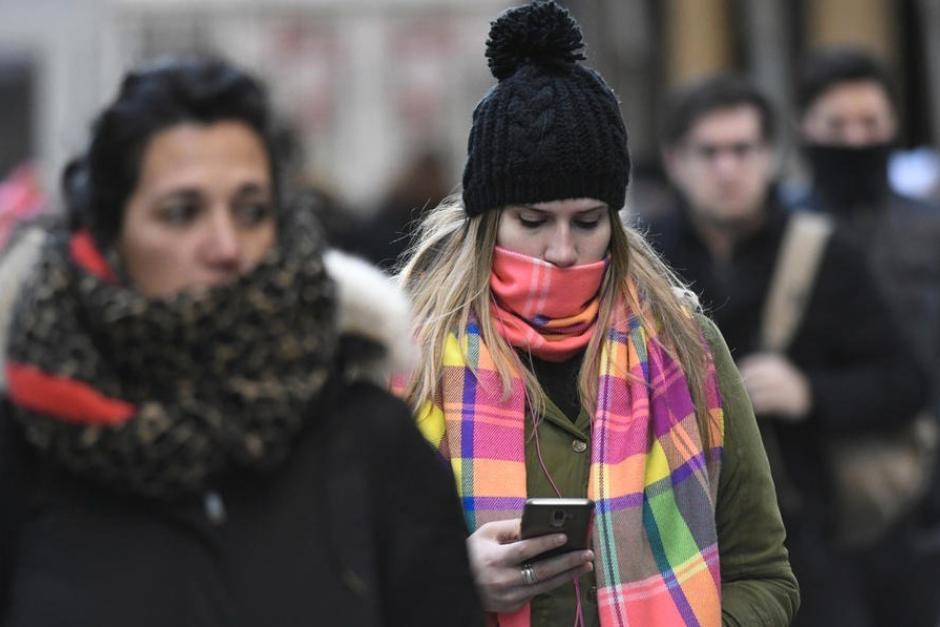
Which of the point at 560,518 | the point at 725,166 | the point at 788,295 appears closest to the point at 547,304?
the point at 560,518

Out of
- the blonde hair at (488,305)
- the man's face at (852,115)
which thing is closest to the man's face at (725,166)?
the man's face at (852,115)

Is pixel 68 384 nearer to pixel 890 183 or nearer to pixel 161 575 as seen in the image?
pixel 161 575

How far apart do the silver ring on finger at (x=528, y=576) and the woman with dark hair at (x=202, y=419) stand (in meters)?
0.22

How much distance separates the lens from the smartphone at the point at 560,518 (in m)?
3.00

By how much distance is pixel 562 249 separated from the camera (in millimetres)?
3318

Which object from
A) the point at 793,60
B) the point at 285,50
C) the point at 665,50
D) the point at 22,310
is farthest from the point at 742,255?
the point at 665,50

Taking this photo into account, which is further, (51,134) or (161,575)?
(51,134)

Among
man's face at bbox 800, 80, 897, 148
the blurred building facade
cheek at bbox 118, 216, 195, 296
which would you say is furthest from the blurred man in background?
the blurred building facade

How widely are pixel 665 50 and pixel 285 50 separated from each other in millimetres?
4145

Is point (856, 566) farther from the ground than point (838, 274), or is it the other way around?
point (838, 274)

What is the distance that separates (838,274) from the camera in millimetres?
5137

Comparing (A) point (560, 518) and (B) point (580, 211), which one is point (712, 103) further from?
(A) point (560, 518)

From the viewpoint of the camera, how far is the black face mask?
611 centimetres

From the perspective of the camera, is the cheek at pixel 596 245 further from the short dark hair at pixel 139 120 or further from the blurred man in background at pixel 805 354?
the blurred man in background at pixel 805 354
